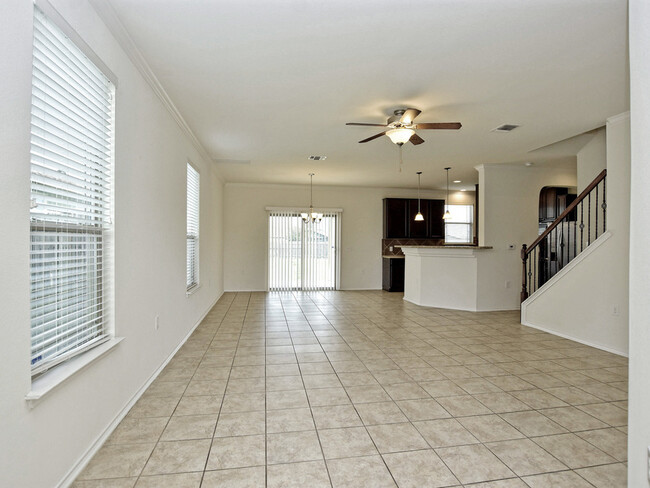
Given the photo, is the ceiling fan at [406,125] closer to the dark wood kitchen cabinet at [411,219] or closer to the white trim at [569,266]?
the white trim at [569,266]

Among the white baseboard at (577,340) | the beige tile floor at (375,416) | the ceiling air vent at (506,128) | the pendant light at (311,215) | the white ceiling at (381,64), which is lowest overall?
the beige tile floor at (375,416)

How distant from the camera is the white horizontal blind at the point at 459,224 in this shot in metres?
9.66

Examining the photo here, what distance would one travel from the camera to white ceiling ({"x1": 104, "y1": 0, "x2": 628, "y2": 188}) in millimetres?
2172

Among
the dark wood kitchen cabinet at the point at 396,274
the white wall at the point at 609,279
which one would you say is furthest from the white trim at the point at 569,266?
the dark wood kitchen cabinet at the point at 396,274

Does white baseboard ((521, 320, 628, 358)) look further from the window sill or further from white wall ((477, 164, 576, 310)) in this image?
Answer: the window sill

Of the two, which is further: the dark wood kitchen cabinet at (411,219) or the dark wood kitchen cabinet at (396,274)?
the dark wood kitchen cabinet at (411,219)

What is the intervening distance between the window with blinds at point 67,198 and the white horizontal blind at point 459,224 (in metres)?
8.71

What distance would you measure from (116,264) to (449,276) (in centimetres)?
557

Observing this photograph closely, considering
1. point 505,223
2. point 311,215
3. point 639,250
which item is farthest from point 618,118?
point 311,215

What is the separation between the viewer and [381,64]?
279cm

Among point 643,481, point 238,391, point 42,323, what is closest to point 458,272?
point 238,391

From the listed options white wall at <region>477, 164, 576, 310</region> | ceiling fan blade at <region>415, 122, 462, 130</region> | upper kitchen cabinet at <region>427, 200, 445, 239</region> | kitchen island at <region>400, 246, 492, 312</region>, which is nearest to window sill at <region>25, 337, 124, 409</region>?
ceiling fan blade at <region>415, 122, 462, 130</region>

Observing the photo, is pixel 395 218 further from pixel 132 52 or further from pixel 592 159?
pixel 132 52

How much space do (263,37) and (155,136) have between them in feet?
4.53
